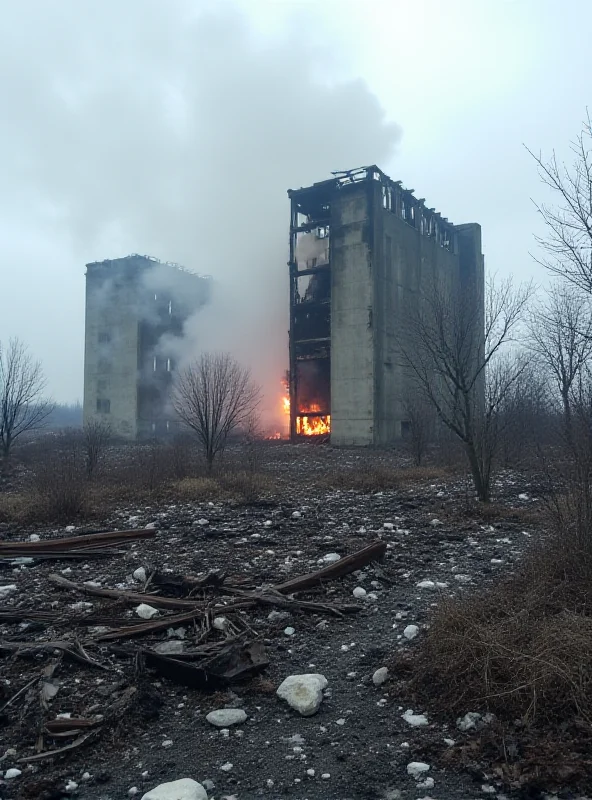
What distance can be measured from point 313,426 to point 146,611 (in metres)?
24.0

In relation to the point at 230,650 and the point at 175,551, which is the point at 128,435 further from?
the point at 230,650

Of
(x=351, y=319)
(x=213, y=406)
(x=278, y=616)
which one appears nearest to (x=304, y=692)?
(x=278, y=616)

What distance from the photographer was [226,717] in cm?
292

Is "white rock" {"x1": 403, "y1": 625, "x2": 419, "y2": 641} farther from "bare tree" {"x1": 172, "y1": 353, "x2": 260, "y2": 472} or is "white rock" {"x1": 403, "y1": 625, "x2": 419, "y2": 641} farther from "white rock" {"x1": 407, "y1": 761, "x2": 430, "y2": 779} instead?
"bare tree" {"x1": 172, "y1": 353, "x2": 260, "y2": 472}

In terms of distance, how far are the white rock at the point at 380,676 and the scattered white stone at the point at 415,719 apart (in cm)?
34

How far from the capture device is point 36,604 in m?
4.64

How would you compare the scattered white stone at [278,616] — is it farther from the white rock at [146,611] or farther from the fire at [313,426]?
the fire at [313,426]

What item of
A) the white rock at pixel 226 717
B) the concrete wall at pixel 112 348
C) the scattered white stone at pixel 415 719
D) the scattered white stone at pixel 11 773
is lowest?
the scattered white stone at pixel 11 773

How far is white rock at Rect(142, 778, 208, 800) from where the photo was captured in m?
2.28

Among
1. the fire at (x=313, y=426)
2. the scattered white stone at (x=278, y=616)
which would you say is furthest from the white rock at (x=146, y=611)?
the fire at (x=313, y=426)

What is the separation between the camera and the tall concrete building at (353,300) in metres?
25.8

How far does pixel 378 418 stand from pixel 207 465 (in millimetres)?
14249

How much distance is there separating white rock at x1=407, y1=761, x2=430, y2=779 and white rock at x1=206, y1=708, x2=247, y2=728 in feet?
2.94

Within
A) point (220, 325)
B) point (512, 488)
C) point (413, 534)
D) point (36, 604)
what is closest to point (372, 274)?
point (220, 325)
